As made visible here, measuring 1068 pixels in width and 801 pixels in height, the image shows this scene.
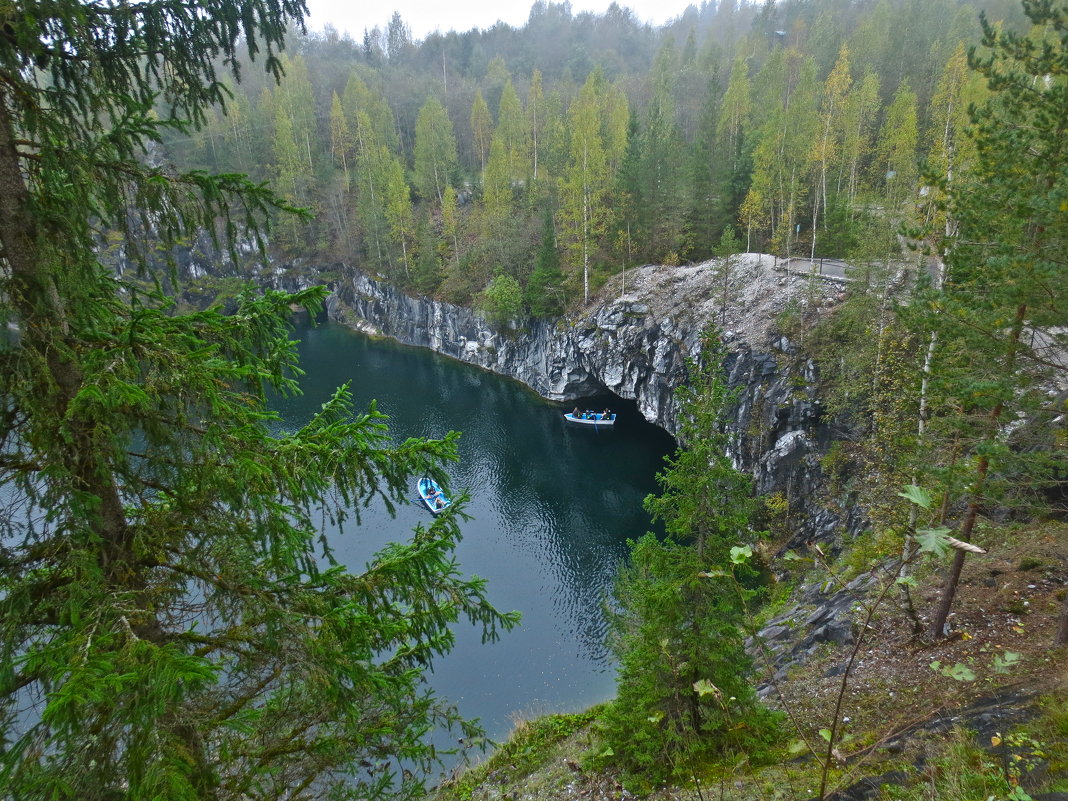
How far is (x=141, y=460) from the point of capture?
4223 mm

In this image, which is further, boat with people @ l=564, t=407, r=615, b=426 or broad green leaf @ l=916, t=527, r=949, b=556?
boat with people @ l=564, t=407, r=615, b=426

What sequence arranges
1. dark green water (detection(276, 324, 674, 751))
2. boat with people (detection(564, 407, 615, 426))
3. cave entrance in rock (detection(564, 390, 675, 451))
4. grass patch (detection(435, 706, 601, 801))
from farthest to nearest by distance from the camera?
boat with people (detection(564, 407, 615, 426)), cave entrance in rock (detection(564, 390, 675, 451)), dark green water (detection(276, 324, 674, 751)), grass patch (detection(435, 706, 601, 801))

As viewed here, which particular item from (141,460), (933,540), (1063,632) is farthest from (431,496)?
(933,540)

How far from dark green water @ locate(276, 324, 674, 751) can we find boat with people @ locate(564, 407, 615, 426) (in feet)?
2.53

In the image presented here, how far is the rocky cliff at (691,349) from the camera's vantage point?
73.6 ft

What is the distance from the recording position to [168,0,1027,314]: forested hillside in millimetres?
31969

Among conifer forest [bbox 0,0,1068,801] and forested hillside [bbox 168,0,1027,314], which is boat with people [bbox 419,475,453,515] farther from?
forested hillside [bbox 168,0,1027,314]

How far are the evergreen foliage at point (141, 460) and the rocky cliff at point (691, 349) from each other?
18781 millimetres

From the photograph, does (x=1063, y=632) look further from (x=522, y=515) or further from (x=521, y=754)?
(x=522, y=515)

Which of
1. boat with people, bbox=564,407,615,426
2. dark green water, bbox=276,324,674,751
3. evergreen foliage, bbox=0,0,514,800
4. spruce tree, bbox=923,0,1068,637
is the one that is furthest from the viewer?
boat with people, bbox=564,407,615,426

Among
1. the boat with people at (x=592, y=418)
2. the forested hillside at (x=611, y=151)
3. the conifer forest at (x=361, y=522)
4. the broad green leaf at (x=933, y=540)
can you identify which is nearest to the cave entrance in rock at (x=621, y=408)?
the boat with people at (x=592, y=418)

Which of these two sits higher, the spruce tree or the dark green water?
the spruce tree

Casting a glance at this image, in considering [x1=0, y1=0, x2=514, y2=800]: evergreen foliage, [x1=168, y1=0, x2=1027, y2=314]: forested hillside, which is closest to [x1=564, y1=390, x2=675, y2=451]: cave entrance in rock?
[x1=168, y1=0, x2=1027, y2=314]: forested hillside

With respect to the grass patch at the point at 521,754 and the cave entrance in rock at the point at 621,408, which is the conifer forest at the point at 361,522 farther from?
the cave entrance in rock at the point at 621,408
